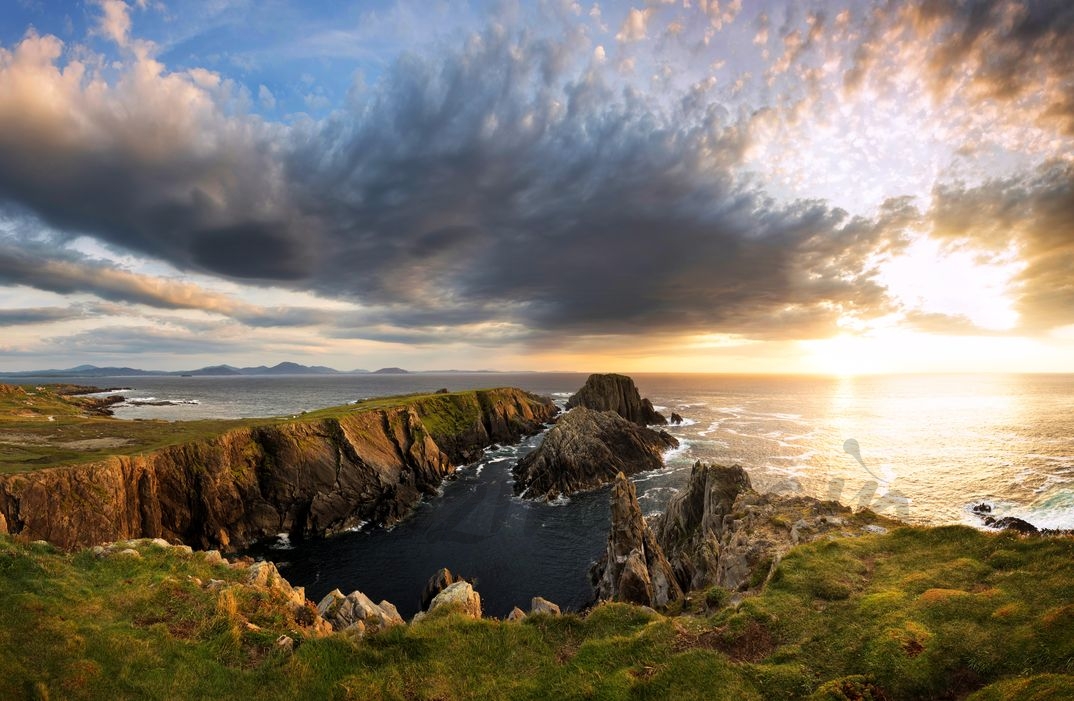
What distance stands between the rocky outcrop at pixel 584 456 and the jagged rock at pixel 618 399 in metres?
29.9

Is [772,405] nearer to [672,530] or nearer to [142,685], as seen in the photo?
[672,530]

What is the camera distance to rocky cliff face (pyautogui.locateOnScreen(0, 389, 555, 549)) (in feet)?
128

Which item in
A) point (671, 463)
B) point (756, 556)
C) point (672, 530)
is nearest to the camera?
point (756, 556)

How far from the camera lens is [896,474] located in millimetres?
72812

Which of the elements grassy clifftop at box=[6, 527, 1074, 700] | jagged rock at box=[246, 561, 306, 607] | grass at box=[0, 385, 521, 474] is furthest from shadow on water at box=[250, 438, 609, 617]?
grassy clifftop at box=[6, 527, 1074, 700]

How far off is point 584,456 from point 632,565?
48.6m

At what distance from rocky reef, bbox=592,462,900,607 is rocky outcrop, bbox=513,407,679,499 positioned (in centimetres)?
2805

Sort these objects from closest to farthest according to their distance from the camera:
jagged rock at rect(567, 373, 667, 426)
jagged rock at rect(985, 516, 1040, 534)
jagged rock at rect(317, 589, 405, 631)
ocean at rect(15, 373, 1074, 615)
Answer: jagged rock at rect(317, 589, 405, 631) → jagged rock at rect(985, 516, 1040, 534) → ocean at rect(15, 373, 1074, 615) → jagged rock at rect(567, 373, 667, 426)

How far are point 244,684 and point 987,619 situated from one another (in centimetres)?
2118

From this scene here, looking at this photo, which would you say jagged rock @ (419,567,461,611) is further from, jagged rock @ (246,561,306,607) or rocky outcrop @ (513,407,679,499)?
rocky outcrop @ (513,407,679,499)

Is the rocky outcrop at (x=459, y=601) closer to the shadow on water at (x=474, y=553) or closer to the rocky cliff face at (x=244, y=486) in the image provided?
the shadow on water at (x=474, y=553)

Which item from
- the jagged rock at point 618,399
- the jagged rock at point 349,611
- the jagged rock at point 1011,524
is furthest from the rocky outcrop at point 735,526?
the jagged rock at point 618,399

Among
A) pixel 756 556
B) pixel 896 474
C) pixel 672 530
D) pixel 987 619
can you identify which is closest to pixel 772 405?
pixel 896 474

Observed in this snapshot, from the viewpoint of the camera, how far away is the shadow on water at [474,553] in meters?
42.6
